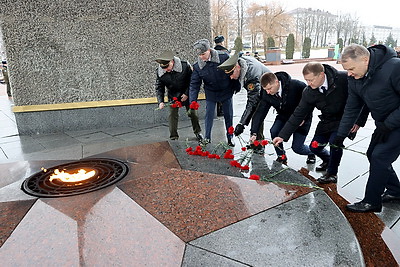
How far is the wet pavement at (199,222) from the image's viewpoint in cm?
172

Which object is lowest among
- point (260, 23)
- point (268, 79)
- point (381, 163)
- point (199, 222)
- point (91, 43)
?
point (199, 222)

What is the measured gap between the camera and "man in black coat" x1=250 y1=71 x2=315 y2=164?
129 inches

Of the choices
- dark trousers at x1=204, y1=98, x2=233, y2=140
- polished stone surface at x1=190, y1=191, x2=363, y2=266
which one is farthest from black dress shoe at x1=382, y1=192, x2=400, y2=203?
dark trousers at x1=204, y1=98, x2=233, y2=140

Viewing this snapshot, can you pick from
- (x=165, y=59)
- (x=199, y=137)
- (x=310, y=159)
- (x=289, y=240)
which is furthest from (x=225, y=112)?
(x=289, y=240)

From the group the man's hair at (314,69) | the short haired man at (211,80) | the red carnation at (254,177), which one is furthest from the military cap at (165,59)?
the red carnation at (254,177)

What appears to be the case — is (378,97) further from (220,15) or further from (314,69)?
(220,15)

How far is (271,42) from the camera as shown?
33.3 metres

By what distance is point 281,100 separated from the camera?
3.48 m

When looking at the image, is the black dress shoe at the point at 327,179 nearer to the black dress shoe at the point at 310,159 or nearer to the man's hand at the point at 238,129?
the black dress shoe at the point at 310,159

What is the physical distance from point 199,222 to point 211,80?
8.79 ft

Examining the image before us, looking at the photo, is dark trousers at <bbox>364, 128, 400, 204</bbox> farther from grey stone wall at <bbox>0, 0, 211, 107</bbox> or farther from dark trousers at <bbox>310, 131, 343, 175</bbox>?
grey stone wall at <bbox>0, 0, 211, 107</bbox>

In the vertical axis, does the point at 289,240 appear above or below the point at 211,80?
below

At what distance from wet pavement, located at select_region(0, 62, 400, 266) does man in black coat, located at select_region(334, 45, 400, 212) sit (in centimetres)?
22

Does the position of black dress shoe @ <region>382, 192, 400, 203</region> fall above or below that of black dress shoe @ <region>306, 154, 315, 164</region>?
above
